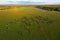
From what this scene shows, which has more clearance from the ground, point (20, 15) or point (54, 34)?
point (20, 15)

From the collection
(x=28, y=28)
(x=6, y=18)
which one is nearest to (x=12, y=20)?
(x=6, y=18)

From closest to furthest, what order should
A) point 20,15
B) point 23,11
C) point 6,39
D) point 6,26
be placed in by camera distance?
point 6,39 → point 6,26 → point 20,15 → point 23,11

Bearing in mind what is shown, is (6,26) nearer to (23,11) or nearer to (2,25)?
(2,25)

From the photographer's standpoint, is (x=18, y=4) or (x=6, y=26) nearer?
(x=6, y=26)

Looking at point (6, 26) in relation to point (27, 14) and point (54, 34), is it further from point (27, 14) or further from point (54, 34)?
point (54, 34)

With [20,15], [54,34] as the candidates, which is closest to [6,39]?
[20,15]

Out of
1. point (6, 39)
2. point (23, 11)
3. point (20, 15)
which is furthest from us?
point (23, 11)

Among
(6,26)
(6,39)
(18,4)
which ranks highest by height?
(18,4)
